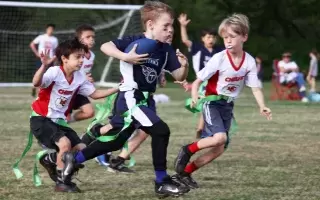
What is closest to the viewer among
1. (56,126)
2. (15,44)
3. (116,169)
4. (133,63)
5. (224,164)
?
(133,63)

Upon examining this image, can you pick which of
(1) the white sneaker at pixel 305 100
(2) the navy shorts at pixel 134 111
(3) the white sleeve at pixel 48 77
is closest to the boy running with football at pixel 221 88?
(2) the navy shorts at pixel 134 111

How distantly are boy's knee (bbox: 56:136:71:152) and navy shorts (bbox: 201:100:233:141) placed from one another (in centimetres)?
128

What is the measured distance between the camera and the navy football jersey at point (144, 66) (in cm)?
700

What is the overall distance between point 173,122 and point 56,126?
733 cm

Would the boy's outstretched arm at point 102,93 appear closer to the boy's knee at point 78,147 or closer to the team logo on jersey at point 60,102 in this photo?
the team logo on jersey at point 60,102

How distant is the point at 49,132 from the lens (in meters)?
7.39

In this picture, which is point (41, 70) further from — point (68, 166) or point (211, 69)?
point (211, 69)

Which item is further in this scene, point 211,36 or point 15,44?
point 15,44

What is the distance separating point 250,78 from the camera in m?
7.82

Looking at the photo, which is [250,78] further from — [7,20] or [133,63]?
[7,20]

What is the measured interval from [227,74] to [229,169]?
1322mm

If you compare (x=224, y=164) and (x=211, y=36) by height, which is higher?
(x=211, y=36)

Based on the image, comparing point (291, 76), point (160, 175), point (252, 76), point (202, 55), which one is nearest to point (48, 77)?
point (160, 175)

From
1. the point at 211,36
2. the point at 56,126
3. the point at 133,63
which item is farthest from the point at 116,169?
the point at 211,36
